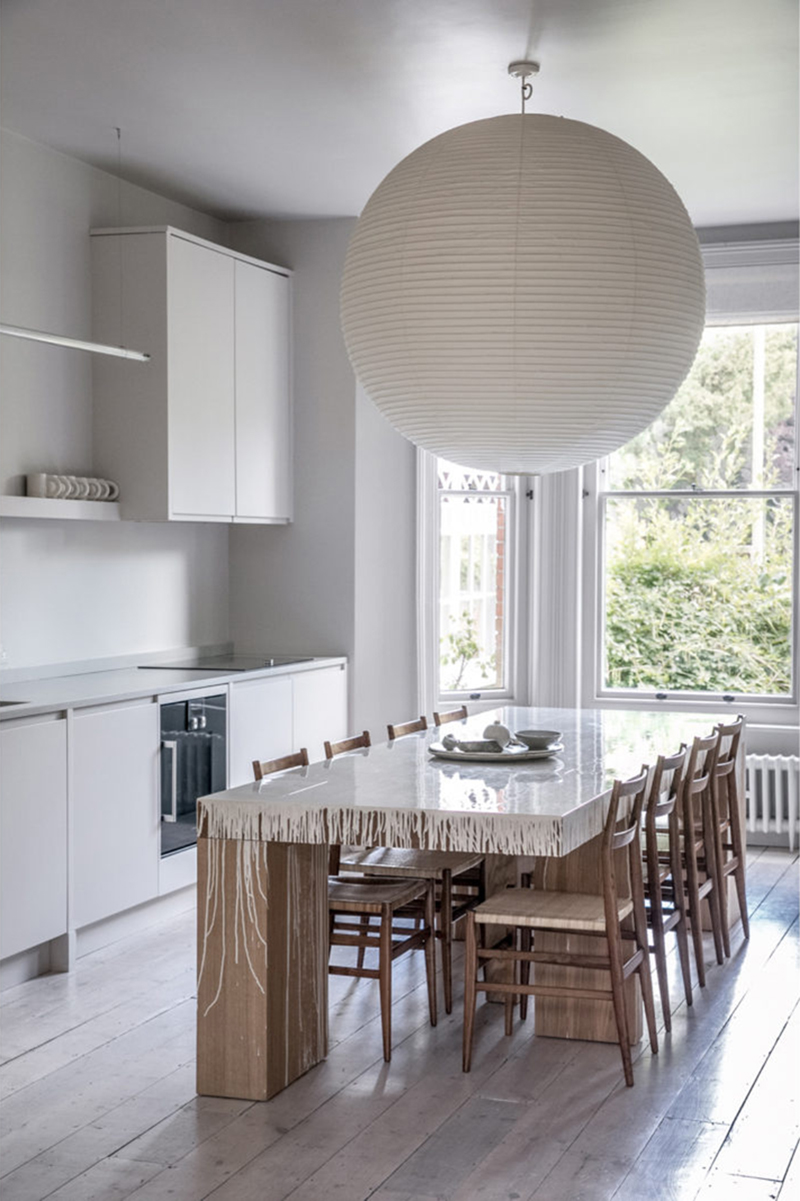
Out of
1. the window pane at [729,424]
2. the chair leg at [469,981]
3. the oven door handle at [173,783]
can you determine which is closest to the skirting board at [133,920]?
the oven door handle at [173,783]

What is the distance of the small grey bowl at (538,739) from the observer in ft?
15.2

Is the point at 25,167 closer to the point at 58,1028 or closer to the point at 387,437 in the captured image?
the point at 387,437

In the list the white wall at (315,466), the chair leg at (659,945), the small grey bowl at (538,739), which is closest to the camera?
the chair leg at (659,945)

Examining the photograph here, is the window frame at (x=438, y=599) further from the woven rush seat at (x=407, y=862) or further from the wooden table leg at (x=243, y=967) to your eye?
the wooden table leg at (x=243, y=967)

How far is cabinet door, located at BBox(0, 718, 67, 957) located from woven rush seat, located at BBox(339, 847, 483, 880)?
100cm

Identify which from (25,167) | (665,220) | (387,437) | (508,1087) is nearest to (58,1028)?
(508,1087)

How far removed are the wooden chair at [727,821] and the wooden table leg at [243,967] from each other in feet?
6.01

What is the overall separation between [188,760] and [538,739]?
1.62m

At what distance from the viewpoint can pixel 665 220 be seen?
3.75m

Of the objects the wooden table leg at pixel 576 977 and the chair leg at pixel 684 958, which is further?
the chair leg at pixel 684 958

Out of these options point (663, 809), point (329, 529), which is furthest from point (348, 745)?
point (329, 529)

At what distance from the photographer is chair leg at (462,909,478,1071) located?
377cm

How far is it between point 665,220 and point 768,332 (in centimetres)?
364

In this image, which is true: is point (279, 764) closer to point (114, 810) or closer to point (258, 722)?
point (114, 810)
